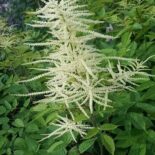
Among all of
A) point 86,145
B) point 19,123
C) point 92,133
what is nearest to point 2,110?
point 19,123

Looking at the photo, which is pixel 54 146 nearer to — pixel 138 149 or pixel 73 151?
pixel 73 151

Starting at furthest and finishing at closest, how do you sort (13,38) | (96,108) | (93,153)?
(13,38) → (93,153) → (96,108)

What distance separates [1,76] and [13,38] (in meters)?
0.50

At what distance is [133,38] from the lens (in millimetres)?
4000

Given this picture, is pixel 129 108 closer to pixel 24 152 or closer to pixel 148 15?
pixel 24 152

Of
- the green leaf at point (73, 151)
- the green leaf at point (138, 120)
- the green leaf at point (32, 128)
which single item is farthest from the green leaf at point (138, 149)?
the green leaf at point (32, 128)

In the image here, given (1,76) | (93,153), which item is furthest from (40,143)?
(1,76)

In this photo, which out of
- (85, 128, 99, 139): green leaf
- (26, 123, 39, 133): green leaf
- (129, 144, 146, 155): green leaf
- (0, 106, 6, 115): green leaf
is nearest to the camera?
(85, 128, 99, 139): green leaf

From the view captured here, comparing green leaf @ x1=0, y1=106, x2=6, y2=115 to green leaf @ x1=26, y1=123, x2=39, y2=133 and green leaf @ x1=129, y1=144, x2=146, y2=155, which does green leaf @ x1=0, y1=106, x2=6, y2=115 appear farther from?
green leaf @ x1=129, y1=144, x2=146, y2=155

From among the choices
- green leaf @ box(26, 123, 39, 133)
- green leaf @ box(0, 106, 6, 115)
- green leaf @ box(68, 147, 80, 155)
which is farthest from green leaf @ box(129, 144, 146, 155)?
green leaf @ box(0, 106, 6, 115)

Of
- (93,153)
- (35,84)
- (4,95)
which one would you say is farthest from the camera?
(4,95)

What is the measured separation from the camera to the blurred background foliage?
2.78m

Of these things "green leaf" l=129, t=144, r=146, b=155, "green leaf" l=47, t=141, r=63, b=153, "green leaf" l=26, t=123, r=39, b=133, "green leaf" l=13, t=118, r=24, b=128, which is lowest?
"green leaf" l=13, t=118, r=24, b=128

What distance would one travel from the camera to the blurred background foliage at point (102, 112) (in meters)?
2.78
